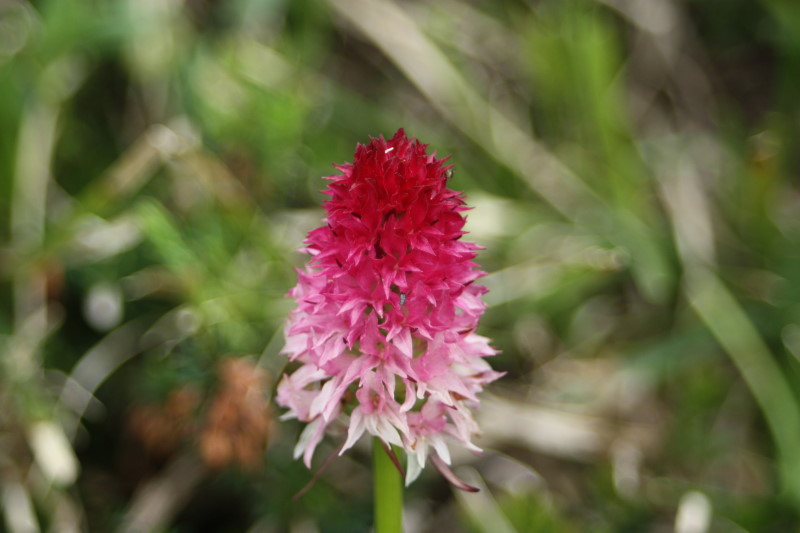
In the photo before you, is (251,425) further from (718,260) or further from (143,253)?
(718,260)

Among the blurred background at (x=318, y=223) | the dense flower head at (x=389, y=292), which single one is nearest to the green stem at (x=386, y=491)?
the dense flower head at (x=389, y=292)

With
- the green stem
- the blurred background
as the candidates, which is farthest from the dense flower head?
the blurred background

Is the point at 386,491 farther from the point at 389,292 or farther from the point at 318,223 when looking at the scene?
the point at 318,223

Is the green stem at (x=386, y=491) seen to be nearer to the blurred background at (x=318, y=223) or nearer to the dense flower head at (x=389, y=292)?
the dense flower head at (x=389, y=292)

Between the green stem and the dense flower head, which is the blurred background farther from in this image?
the dense flower head

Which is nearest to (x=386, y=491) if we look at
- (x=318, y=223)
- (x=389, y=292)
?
(x=389, y=292)

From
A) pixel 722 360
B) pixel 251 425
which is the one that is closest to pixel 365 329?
pixel 251 425
